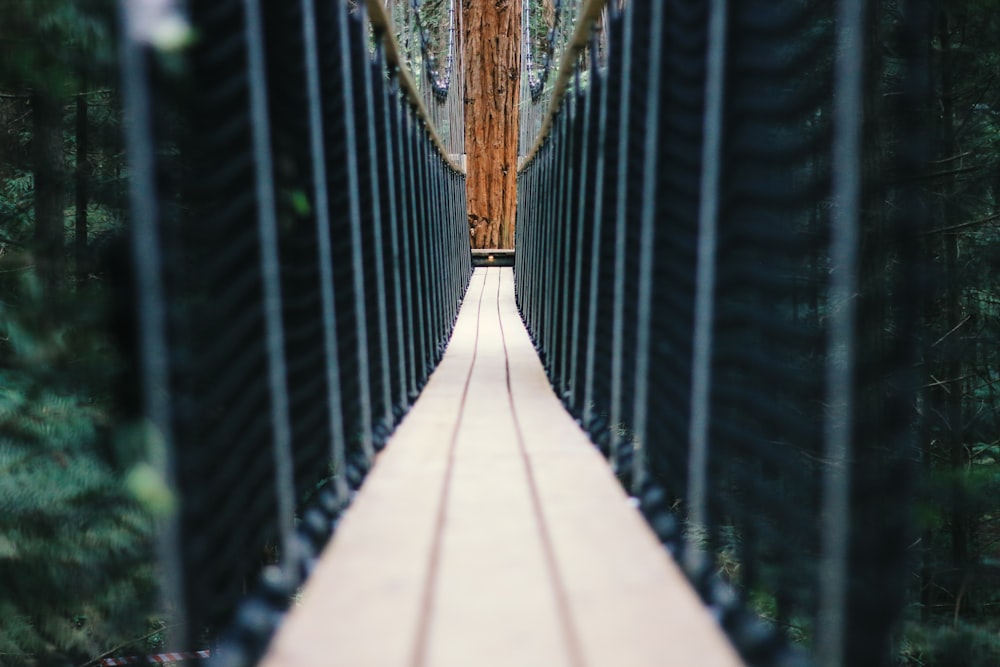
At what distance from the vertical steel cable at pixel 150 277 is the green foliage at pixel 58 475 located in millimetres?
1431

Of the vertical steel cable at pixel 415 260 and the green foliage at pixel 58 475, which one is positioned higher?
the vertical steel cable at pixel 415 260

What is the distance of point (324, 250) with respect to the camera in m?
1.34

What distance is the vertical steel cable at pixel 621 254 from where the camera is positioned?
5.24 ft

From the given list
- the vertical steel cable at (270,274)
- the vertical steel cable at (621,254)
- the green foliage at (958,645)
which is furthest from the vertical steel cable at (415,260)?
the green foliage at (958,645)

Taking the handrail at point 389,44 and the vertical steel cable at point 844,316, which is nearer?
the vertical steel cable at point 844,316

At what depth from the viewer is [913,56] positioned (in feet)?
2.38

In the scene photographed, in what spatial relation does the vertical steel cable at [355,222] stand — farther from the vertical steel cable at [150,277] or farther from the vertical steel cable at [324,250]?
the vertical steel cable at [150,277]

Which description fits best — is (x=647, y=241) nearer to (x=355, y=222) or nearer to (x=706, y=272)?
(x=706, y=272)

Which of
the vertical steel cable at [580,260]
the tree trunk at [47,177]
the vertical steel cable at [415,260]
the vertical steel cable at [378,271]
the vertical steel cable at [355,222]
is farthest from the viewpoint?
the tree trunk at [47,177]

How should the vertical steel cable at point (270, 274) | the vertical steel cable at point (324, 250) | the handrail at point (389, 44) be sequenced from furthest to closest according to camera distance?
the handrail at point (389, 44)
the vertical steel cable at point (324, 250)
the vertical steel cable at point (270, 274)

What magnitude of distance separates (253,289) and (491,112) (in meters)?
7.66

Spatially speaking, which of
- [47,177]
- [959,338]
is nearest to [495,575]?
[47,177]

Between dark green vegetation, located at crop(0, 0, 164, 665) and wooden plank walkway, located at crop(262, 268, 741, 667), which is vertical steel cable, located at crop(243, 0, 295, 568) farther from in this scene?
dark green vegetation, located at crop(0, 0, 164, 665)

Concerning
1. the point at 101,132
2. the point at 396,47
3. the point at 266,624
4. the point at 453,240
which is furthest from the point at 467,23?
the point at 266,624
